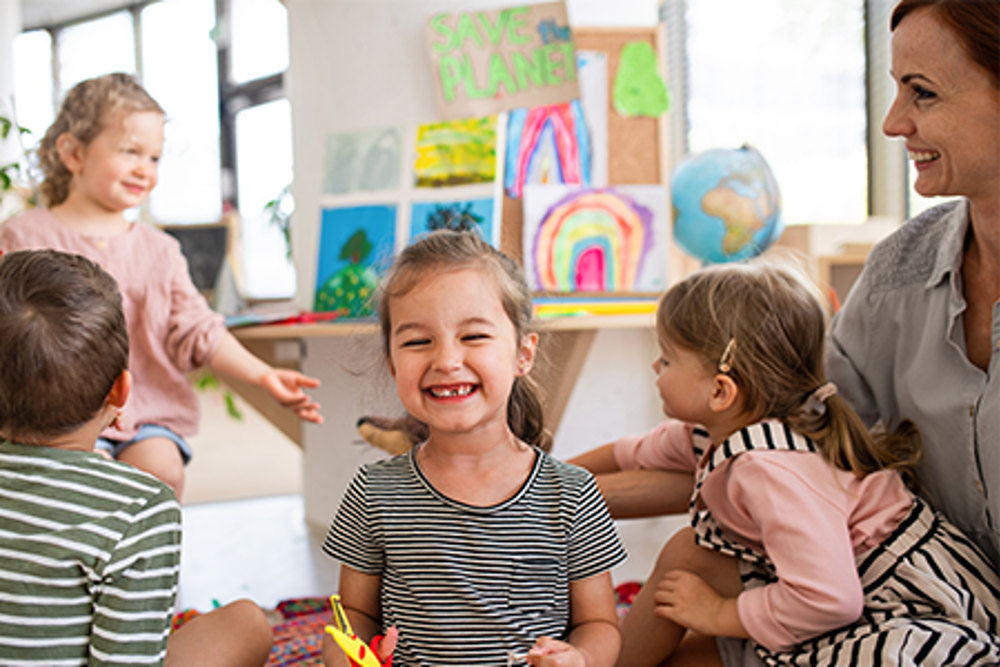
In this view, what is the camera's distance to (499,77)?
2477mm

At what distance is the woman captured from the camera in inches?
42.2

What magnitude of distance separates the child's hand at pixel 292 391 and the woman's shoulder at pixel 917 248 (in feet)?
3.40

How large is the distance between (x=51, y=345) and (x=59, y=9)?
712 centimetres

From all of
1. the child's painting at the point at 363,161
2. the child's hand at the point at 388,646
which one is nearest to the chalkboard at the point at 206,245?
the child's painting at the point at 363,161

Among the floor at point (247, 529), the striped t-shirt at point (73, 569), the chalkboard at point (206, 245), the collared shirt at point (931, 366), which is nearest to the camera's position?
the striped t-shirt at point (73, 569)

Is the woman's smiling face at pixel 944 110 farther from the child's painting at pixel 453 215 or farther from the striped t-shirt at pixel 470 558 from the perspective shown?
the child's painting at pixel 453 215

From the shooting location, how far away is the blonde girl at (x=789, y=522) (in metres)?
1.05

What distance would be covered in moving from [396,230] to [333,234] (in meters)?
0.21

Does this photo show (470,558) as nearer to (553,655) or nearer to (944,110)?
(553,655)

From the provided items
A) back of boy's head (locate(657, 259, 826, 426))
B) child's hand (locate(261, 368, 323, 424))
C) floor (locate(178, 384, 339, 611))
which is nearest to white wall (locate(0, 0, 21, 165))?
floor (locate(178, 384, 339, 611))

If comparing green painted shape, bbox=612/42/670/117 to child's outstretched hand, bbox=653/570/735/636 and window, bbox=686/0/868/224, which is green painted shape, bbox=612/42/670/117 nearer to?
window, bbox=686/0/868/224

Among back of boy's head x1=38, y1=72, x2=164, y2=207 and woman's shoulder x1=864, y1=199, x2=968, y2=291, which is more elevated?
back of boy's head x1=38, y1=72, x2=164, y2=207

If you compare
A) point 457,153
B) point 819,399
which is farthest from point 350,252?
point 819,399

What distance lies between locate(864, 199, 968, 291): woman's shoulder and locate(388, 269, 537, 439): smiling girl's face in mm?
681
